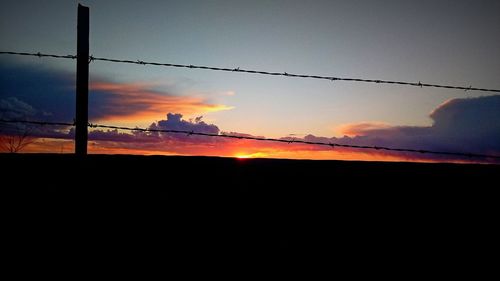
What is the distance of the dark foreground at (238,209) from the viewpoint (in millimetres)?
1844

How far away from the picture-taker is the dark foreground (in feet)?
6.05

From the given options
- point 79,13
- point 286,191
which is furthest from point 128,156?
point 79,13

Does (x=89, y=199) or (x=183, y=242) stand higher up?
(x=89, y=199)

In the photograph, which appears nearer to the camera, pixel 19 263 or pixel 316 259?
pixel 19 263

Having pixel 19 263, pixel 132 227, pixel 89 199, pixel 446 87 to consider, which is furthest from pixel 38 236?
pixel 446 87

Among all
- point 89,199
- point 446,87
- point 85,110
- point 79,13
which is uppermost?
point 79,13

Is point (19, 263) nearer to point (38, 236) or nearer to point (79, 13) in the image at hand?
point (38, 236)

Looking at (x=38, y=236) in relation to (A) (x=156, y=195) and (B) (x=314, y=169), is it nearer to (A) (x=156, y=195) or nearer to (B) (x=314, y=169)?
(A) (x=156, y=195)

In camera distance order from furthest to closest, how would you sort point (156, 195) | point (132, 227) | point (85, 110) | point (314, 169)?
point (85, 110) < point (314, 169) < point (156, 195) < point (132, 227)

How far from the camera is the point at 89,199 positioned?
1.95 m

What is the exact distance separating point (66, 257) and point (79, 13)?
7.03 feet

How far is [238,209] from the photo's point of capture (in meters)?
2.06

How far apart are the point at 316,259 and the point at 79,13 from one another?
262cm

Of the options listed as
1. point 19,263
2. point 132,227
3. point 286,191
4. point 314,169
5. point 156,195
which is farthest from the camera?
point 314,169
